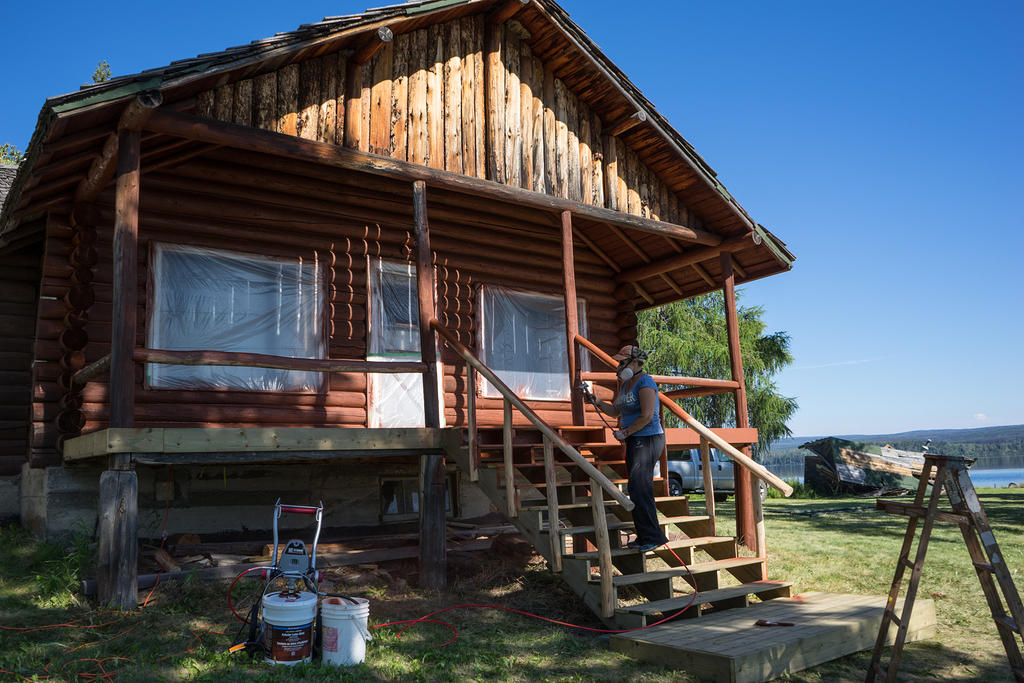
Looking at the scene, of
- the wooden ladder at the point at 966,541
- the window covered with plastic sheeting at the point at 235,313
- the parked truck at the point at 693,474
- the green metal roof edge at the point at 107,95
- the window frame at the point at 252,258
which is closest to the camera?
the wooden ladder at the point at 966,541

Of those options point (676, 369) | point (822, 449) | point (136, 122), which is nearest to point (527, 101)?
point (136, 122)

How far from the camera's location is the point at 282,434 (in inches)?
294

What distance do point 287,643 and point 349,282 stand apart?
5958 millimetres

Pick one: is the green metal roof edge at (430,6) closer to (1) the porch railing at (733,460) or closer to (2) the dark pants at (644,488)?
(1) the porch railing at (733,460)

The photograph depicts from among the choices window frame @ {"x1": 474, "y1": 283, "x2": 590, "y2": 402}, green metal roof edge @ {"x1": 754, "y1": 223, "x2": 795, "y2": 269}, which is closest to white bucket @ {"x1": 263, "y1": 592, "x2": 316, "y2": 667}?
window frame @ {"x1": 474, "y1": 283, "x2": 590, "y2": 402}

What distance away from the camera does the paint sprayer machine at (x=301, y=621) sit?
5.46 metres

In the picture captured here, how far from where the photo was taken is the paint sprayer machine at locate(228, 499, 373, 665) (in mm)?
5461

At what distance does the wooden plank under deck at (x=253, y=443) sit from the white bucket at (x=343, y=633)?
2183 millimetres

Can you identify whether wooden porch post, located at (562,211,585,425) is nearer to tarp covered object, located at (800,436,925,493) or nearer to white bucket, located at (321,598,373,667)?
white bucket, located at (321,598,373,667)

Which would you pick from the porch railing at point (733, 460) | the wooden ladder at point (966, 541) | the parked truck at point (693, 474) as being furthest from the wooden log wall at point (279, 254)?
the parked truck at point (693, 474)

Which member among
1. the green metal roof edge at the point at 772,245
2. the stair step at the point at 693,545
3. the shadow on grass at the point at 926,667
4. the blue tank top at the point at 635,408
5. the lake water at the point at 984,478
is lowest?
the lake water at the point at 984,478

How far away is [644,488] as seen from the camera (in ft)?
24.1

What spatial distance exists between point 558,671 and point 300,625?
1.87 m

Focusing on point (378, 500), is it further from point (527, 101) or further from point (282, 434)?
point (527, 101)
